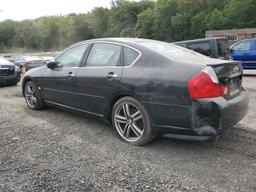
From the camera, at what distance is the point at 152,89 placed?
3816 millimetres

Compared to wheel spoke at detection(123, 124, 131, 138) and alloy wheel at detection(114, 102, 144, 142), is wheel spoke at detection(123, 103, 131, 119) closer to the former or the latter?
alloy wheel at detection(114, 102, 144, 142)

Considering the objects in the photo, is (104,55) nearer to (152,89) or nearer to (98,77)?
(98,77)

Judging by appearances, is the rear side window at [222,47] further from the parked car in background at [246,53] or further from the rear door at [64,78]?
the rear door at [64,78]

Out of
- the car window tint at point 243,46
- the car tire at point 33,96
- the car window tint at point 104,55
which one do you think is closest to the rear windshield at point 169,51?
the car window tint at point 104,55

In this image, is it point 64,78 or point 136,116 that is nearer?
point 136,116

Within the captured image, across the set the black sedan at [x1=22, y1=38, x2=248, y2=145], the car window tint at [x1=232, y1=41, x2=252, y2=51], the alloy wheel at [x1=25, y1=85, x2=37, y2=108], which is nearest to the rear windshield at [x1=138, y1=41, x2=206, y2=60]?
the black sedan at [x1=22, y1=38, x2=248, y2=145]

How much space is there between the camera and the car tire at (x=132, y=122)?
3.99 metres

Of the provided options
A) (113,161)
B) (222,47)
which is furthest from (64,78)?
(222,47)

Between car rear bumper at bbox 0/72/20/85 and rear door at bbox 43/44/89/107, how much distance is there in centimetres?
530

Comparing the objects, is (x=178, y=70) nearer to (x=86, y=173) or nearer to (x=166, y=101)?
(x=166, y=101)

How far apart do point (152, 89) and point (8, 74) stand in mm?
8265

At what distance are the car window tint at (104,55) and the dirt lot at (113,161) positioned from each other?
1.12 metres

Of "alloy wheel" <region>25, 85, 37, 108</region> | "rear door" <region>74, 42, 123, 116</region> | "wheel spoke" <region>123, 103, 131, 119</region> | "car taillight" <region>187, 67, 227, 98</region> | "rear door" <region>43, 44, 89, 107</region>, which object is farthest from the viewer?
"alloy wheel" <region>25, 85, 37, 108</region>

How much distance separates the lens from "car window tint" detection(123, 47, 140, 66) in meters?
4.21
